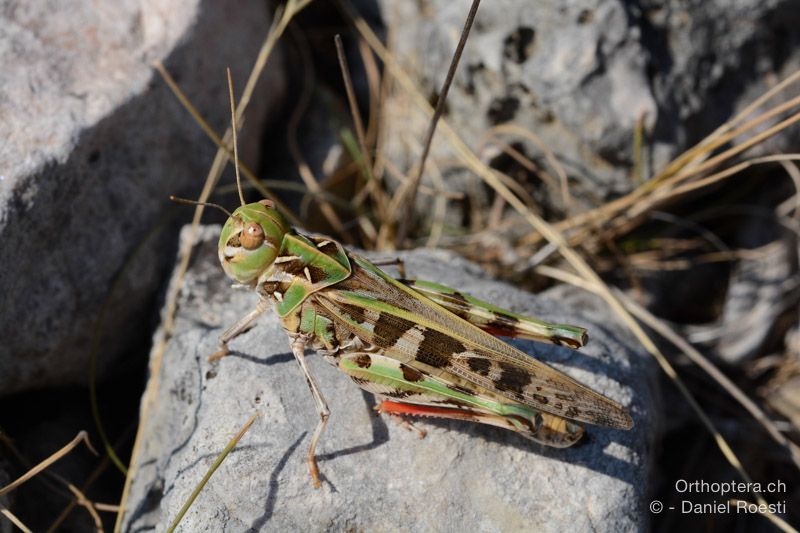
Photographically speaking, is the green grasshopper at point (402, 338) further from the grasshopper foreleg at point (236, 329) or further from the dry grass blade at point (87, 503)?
the dry grass blade at point (87, 503)

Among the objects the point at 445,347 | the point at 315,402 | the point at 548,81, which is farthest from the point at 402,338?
the point at 548,81

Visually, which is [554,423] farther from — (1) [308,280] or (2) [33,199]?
(2) [33,199]

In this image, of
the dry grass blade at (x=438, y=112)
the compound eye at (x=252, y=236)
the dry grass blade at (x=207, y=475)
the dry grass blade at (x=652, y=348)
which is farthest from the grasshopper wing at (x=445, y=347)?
the dry grass blade at (x=652, y=348)

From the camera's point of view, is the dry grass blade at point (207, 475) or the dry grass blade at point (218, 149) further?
the dry grass blade at point (218, 149)

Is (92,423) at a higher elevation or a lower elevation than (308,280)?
lower

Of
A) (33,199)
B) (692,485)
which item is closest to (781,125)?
(692,485)

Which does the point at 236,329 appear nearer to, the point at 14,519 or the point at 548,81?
the point at 14,519

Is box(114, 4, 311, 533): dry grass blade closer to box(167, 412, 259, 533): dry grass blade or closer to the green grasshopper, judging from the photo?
box(167, 412, 259, 533): dry grass blade
